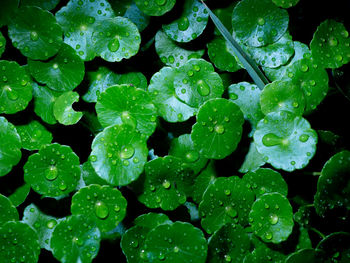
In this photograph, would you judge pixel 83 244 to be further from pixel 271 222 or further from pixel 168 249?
pixel 271 222

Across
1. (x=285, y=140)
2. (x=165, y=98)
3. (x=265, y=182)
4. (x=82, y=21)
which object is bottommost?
(x=265, y=182)

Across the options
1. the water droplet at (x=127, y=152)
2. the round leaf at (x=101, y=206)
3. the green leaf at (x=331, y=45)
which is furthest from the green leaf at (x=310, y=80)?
the round leaf at (x=101, y=206)

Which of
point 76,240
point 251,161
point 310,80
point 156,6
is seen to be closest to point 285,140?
point 251,161

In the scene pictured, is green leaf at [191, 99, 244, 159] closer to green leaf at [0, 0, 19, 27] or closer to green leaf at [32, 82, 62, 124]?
green leaf at [32, 82, 62, 124]

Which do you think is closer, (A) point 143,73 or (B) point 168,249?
(B) point 168,249

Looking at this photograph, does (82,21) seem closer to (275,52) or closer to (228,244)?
(275,52)

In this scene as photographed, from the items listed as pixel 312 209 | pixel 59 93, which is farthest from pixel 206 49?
pixel 312 209
